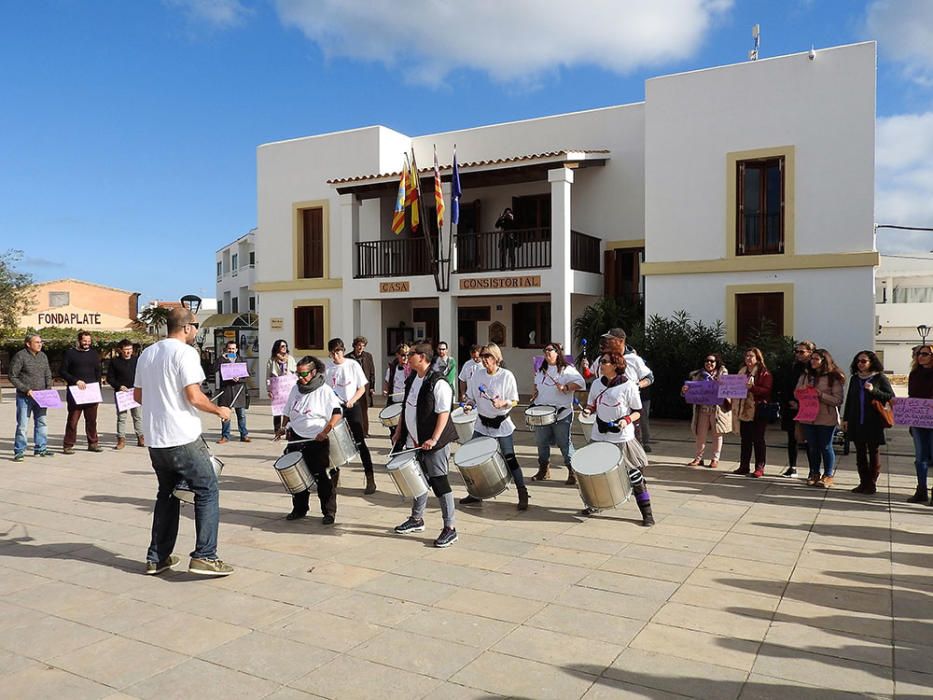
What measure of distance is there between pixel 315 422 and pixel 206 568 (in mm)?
1754

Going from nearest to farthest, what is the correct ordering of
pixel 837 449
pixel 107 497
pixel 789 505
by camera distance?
pixel 789 505, pixel 107 497, pixel 837 449

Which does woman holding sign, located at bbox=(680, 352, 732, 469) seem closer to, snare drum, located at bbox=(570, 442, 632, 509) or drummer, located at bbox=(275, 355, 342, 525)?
snare drum, located at bbox=(570, 442, 632, 509)

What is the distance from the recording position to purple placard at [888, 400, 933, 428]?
7336 millimetres

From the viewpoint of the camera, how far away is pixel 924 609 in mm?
4562

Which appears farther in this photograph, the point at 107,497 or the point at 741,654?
the point at 107,497

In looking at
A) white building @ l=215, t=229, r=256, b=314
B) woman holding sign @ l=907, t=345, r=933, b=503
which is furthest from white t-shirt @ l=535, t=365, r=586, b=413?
white building @ l=215, t=229, r=256, b=314

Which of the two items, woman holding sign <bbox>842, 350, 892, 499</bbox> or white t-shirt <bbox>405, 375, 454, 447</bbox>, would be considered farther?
woman holding sign <bbox>842, 350, 892, 499</bbox>

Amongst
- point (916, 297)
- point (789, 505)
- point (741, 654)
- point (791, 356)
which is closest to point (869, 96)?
point (791, 356)

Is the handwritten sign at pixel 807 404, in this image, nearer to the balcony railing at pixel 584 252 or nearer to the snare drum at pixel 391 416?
the snare drum at pixel 391 416

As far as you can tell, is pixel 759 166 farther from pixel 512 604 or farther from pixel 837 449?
pixel 512 604

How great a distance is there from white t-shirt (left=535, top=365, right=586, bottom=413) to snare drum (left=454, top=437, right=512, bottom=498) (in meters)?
1.61

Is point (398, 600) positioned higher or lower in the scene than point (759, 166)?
lower

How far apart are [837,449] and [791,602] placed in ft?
23.5

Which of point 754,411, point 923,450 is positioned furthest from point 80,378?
point 923,450
